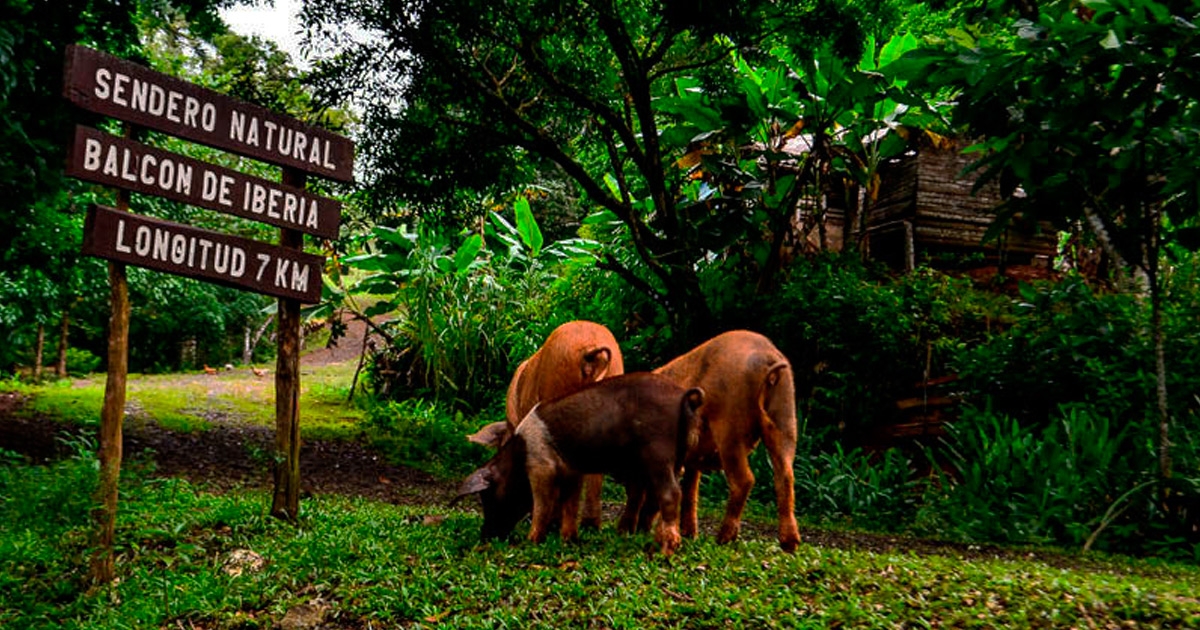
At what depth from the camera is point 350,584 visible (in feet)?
13.4

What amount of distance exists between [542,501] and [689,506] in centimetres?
97

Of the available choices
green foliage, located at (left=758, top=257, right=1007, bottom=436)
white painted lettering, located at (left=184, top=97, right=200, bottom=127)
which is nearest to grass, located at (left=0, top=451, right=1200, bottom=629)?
white painted lettering, located at (left=184, top=97, right=200, bottom=127)

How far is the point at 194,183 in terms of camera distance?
477 cm

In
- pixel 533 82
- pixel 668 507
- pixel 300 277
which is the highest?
pixel 533 82

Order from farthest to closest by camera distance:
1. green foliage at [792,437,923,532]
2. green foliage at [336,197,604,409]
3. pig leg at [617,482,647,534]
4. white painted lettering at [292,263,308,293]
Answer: green foliage at [336,197,604,409], green foliage at [792,437,923,532], white painted lettering at [292,263,308,293], pig leg at [617,482,647,534]

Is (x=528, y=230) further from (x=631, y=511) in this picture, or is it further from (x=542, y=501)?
(x=542, y=501)

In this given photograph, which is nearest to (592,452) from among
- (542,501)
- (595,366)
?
(542,501)

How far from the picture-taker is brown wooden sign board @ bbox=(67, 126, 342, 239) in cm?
430

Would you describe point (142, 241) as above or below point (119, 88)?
below

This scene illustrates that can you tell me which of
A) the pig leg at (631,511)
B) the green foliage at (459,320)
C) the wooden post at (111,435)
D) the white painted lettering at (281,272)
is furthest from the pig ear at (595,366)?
the green foliage at (459,320)

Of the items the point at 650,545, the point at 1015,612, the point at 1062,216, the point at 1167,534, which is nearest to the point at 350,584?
the point at 650,545

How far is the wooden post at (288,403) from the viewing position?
18.0 feet

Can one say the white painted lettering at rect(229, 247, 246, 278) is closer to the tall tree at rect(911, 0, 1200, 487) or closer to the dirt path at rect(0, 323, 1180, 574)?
the dirt path at rect(0, 323, 1180, 574)

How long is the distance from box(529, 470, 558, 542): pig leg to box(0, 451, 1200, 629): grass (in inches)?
4.1
